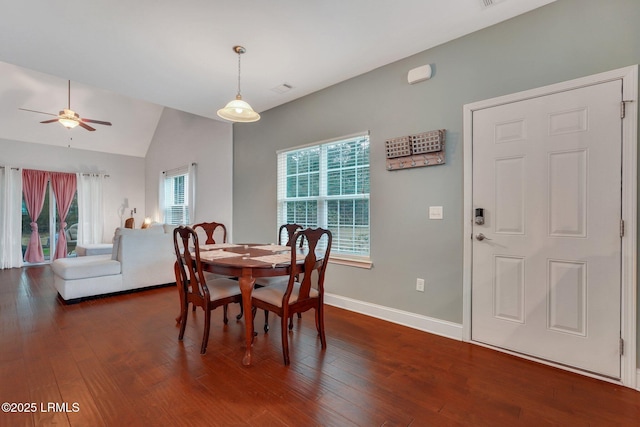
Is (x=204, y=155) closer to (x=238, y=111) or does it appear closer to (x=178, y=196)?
(x=178, y=196)

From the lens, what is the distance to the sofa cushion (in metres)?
3.46

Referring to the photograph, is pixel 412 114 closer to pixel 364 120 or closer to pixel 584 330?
pixel 364 120

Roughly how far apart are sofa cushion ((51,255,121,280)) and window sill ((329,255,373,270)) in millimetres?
2932

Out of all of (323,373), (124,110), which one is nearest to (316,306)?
(323,373)

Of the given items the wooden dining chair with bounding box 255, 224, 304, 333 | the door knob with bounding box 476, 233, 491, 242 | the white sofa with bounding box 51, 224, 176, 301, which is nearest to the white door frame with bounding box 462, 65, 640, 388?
the door knob with bounding box 476, 233, 491, 242

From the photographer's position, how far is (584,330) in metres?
1.96

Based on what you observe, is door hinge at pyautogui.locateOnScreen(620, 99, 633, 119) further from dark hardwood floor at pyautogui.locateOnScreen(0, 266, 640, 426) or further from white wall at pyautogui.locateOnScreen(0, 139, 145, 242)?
white wall at pyautogui.locateOnScreen(0, 139, 145, 242)

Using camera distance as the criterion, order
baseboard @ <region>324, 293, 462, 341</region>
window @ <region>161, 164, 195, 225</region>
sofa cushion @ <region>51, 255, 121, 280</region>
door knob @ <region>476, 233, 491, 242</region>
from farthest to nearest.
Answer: window @ <region>161, 164, 195, 225</region> < sofa cushion @ <region>51, 255, 121, 280</region> < baseboard @ <region>324, 293, 462, 341</region> < door knob @ <region>476, 233, 491, 242</region>

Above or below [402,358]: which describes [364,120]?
above

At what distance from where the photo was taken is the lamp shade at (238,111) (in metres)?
2.55

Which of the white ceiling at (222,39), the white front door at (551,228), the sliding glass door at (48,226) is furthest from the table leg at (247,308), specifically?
the sliding glass door at (48,226)

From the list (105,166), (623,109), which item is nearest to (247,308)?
(623,109)

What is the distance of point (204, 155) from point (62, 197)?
12.6 feet

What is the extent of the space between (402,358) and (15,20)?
13.5 ft
